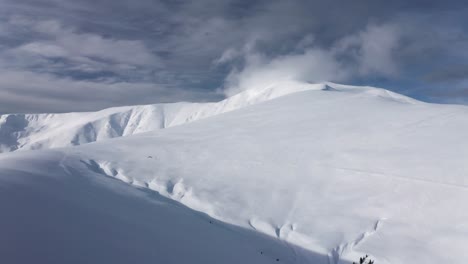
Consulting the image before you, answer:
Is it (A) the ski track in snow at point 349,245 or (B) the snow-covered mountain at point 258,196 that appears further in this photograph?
(A) the ski track in snow at point 349,245

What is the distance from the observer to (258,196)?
85.6 ft

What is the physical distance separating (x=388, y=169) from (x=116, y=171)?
2133 centimetres

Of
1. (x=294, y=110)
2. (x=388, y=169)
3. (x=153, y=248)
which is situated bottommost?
(x=153, y=248)

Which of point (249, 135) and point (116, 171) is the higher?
point (249, 135)

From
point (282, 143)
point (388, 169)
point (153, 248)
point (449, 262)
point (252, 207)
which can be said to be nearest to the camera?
point (153, 248)

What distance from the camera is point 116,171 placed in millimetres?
29797

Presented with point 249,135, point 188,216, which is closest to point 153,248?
point 188,216

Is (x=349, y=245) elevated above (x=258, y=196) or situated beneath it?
situated beneath

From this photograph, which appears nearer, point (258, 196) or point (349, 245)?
point (349, 245)

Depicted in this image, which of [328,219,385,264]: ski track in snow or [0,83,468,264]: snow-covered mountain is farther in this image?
[328,219,385,264]: ski track in snow

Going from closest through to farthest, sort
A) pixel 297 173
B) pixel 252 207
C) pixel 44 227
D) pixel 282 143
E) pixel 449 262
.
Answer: pixel 44 227
pixel 449 262
pixel 252 207
pixel 297 173
pixel 282 143

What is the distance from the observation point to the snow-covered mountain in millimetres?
14602

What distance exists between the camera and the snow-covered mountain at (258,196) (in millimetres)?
14602

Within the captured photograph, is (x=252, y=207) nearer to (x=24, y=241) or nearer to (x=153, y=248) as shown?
(x=153, y=248)
